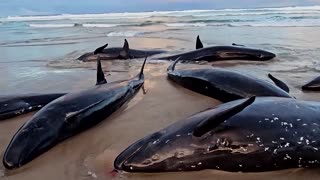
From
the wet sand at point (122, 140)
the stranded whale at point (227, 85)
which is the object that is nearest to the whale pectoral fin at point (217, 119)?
the wet sand at point (122, 140)

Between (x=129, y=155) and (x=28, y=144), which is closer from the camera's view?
(x=129, y=155)

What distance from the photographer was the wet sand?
2557 millimetres

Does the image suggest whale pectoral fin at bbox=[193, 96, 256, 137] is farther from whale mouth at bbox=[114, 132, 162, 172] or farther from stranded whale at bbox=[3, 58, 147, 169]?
stranded whale at bbox=[3, 58, 147, 169]

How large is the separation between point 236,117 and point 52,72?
16.4ft

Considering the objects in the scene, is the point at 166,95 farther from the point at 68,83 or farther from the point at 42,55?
the point at 42,55

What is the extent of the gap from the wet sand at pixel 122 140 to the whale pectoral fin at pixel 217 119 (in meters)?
0.27

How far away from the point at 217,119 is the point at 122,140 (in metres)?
1.15

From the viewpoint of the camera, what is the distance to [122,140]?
3.34 meters

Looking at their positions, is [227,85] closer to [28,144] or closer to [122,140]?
[122,140]

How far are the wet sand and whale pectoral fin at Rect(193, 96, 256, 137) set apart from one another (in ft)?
0.90

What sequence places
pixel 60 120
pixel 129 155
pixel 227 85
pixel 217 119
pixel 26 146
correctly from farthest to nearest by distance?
pixel 227 85
pixel 60 120
pixel 26 146
pixel 129 155
pixel 217 119

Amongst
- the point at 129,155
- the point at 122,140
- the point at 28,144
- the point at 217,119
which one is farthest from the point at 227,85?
the point at 28,144

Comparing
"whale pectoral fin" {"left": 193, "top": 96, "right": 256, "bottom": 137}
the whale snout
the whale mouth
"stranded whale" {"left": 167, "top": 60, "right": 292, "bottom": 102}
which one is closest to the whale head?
the whale snout

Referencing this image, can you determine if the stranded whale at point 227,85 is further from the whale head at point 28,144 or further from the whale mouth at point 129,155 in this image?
the whale head at point 28,144
